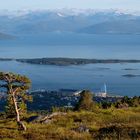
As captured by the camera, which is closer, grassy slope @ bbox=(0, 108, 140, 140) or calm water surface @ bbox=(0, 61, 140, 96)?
grassy slope @ bbox=(0, 108, 140, 140)

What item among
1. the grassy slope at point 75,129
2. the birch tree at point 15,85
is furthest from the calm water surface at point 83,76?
the birch tree at point 15,85

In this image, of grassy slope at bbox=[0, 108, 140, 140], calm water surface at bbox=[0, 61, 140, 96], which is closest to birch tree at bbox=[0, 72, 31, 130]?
grassy slope at bbox=[0, 108, 140, 140]

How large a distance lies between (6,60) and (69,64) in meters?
18.4

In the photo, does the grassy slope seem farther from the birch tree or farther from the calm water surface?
the calm water surface

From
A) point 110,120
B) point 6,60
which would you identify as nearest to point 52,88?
point 6,60

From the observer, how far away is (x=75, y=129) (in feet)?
34.8

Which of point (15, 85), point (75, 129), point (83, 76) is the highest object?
point (15, 85)

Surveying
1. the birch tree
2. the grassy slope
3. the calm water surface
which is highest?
the birch tree

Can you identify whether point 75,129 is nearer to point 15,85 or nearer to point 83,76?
point 15,85

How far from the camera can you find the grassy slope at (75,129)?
9.36 m

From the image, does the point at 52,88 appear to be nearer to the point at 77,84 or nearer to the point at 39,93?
the point at 77,84

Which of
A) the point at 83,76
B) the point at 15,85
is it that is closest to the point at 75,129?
the point at 15,85

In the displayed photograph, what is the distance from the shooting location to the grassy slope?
30.7ft

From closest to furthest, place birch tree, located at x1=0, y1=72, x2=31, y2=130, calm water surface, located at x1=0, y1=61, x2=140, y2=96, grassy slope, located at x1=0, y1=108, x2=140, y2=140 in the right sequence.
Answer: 1. grassy slope, located at x1=0, y1=108, x2=140, y2=140
2. birch tree, located at x1=0, y1=72, x2=31, y2=130
3. calm water surface, located at x1=0, y1=61, x2=140, y2=96
